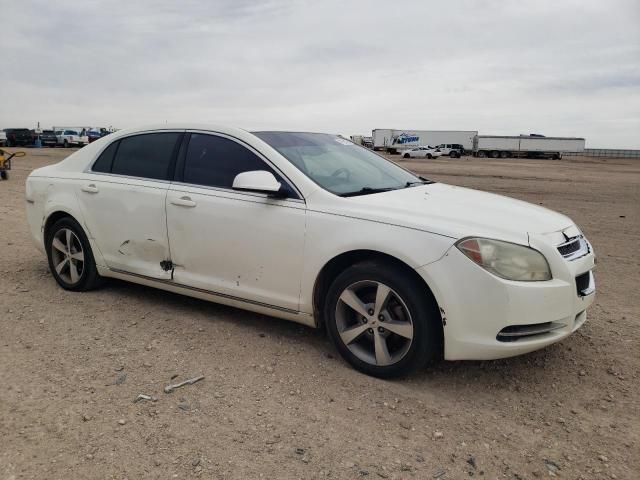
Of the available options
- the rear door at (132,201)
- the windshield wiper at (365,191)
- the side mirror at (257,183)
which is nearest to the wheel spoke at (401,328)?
the windshield wiper at (365,191)

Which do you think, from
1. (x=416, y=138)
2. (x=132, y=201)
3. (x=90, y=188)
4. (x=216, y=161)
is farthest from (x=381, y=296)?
(x=416, y=138)

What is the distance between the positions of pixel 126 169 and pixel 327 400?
2764 millimetres

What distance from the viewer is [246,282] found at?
3.88 metres

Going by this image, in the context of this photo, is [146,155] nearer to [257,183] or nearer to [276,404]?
[257,183]

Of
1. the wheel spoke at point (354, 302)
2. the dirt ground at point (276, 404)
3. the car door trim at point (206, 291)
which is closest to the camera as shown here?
the dirt ground at point (276, 404)

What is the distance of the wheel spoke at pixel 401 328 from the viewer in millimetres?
3225

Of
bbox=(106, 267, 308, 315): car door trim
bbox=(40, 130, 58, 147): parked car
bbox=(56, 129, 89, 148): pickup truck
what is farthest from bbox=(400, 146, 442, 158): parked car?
bbox=(106, 267, 308, 315): car door trim

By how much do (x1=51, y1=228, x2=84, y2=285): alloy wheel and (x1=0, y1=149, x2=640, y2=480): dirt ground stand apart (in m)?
0.39

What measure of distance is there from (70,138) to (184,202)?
52.8 metres

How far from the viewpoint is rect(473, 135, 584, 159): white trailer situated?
59.8 m

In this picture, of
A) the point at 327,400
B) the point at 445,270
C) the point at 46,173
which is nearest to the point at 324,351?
the point at 327,400

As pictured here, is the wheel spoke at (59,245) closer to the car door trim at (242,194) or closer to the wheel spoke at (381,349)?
the car door trim at (242,194)

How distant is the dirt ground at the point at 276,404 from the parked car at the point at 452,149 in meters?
57.6

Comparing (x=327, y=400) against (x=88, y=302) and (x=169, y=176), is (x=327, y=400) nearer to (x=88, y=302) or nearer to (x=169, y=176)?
(x=169, y=176)
